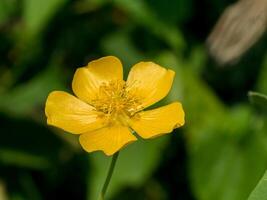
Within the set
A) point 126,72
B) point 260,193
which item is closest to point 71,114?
point 260,193

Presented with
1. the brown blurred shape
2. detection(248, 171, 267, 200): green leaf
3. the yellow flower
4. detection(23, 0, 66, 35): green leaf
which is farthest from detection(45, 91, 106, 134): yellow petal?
the brown blurred shape

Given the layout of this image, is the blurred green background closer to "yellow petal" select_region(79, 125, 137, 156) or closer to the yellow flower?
the yellow flower

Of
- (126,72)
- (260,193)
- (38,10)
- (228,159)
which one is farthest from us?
(126,72)

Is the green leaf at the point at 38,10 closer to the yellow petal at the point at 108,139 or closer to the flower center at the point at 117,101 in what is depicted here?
the flower center at the point at 117,101

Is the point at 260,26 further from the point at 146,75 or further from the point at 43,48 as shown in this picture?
the point at 43,48

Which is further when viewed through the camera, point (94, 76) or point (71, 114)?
point (94, 76)

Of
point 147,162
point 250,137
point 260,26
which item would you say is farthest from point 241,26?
point 147,162

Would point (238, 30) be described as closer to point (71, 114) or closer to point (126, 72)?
point (126, 72)
